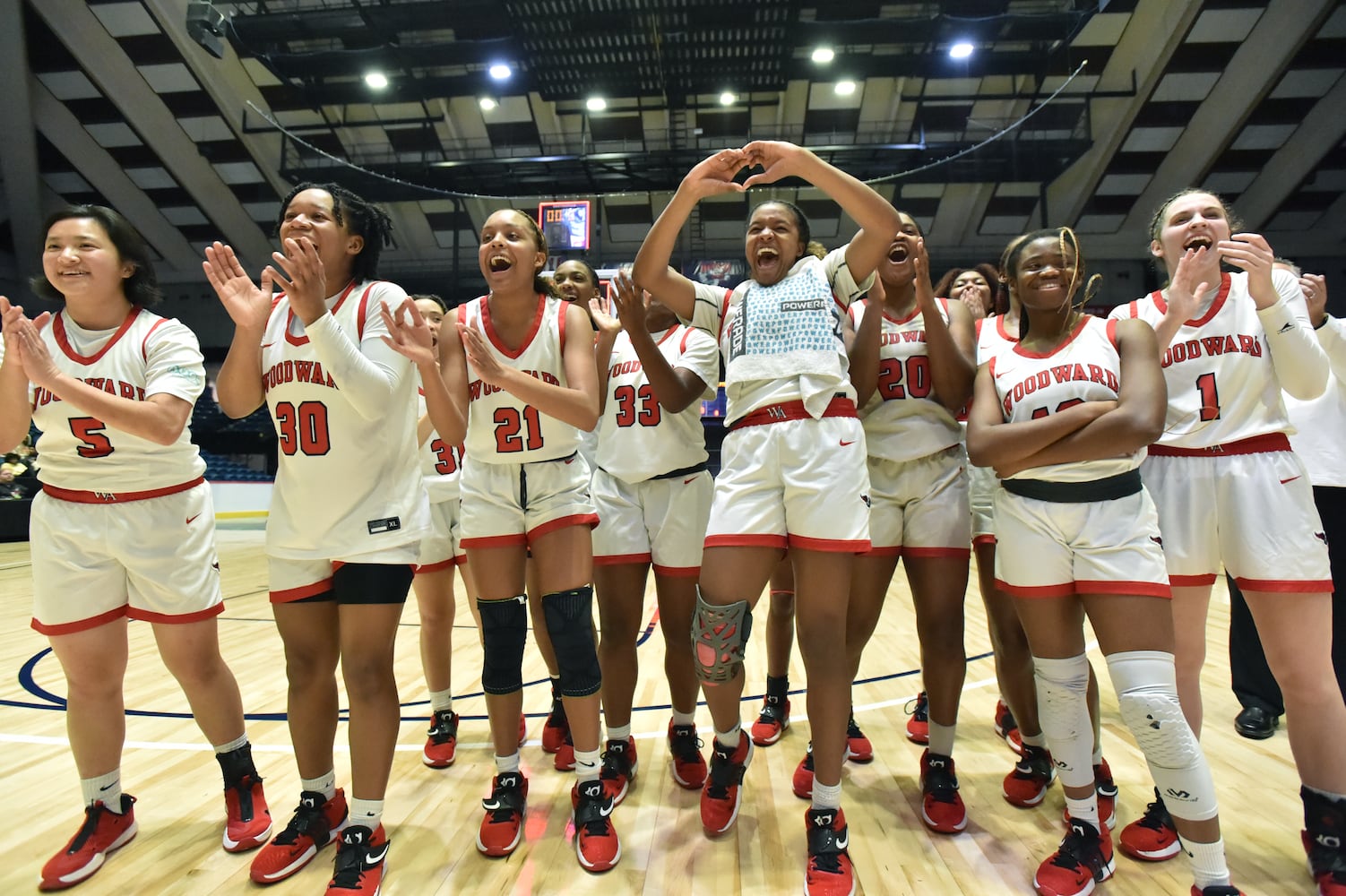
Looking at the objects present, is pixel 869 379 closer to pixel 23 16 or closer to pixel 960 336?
pixel 960 336

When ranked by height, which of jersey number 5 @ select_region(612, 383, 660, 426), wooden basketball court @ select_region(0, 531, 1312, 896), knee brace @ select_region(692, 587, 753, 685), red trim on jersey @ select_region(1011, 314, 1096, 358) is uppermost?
red trim on jersey @ select_region(1011, 314, 1096, 358)

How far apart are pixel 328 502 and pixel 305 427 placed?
25 centimetres

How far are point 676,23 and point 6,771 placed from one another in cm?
1110

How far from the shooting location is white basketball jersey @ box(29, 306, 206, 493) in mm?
2402

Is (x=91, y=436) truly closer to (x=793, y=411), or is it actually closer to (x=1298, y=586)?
(x=793, y=411)

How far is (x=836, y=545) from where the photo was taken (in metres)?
2.29

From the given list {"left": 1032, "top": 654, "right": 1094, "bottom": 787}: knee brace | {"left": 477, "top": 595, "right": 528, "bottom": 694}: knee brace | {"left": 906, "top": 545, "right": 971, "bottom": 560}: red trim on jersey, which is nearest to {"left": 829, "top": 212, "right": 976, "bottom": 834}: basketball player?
{"left": 906, "top": 545, "right": 971, "bottom": 560}: red trim on jersey

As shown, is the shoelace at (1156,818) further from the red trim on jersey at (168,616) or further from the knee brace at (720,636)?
the red trim on jersey at (168,616)

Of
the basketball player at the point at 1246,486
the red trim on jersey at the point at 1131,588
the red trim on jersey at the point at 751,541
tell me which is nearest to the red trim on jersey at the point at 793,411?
the red trim on jersey at the point at 751,541

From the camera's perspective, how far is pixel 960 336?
2.81 m

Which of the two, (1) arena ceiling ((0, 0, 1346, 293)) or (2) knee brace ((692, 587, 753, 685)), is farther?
(1) arena ceiling ((0, 0, 1346, 293))

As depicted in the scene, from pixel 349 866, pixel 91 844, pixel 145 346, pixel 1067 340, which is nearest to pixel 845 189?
pixel 1067 340

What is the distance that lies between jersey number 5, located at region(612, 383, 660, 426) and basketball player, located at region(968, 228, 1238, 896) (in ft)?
4.00

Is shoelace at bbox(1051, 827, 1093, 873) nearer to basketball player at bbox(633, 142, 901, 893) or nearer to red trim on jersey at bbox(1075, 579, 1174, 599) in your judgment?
basketball player at bbox(633, 142, 901, 893)
